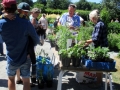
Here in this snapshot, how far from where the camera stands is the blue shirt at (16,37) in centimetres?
351

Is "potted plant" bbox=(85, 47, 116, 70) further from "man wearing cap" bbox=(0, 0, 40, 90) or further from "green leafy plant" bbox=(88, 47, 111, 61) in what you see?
"man wearing cap" bbox=(0, 0, 40, 90)

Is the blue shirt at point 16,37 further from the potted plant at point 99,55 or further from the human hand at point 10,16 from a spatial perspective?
the potted plant at point 99,55

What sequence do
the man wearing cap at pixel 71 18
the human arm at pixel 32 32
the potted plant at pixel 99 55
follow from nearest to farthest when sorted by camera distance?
the human arm at pixel 32 32 → the potted plant at pixel 99 55 → the man wearing cap at pixel 71 18

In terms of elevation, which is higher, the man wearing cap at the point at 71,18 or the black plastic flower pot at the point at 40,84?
the man wearing cap at the point at 71,18

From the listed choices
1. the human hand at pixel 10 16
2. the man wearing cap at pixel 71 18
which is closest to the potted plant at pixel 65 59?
the human hand at pixel 10 16

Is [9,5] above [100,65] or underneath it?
above

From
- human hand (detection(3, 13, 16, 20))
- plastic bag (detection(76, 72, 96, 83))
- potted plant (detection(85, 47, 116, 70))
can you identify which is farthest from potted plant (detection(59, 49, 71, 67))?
plastic bag (detection(76, 72, 96, 83))

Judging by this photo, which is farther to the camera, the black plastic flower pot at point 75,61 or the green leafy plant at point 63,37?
the green leafy plant at point 63,37

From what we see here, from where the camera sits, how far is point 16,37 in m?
3.55

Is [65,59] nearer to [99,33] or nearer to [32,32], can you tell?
[32,32]

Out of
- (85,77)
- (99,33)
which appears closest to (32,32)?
(99,33)

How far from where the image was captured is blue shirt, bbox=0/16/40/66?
3506 millimetres

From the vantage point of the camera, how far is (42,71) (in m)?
5.23

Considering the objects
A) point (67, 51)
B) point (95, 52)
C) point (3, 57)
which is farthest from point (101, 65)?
point (3, 57)
